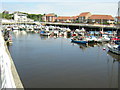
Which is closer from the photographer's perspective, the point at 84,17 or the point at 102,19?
the point at 102,19

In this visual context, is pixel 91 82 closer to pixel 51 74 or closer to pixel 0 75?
pixel 51 74

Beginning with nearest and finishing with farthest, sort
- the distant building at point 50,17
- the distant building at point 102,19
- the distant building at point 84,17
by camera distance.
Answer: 1. the distant building at point 102,19
2. the distant building at point 84,17
3. the distant building at point 50,17

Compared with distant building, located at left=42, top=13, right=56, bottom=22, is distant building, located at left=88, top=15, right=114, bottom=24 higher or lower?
lower

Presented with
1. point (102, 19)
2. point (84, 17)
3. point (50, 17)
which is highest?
point (50, 17)

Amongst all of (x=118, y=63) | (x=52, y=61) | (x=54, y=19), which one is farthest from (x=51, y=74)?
(x=54, y=19)

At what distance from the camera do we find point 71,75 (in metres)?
5.66

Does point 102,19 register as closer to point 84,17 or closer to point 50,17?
point 84,17

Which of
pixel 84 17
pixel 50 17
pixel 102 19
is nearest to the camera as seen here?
pixel 102 19

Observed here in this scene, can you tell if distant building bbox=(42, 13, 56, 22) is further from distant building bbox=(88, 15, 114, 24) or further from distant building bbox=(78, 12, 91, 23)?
distant building bbox=(88, 15, 114, 24)

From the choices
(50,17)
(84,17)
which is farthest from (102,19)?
(50,17)

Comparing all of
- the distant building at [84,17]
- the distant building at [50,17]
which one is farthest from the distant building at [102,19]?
the distant building at [50,17]

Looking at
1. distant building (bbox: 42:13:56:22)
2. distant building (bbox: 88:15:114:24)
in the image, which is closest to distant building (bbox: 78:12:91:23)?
distant building (bbox: 88:15:114:24)

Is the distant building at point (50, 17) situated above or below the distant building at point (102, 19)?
above

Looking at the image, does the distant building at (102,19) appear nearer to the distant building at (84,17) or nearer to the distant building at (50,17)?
the distant building at (84,17)
